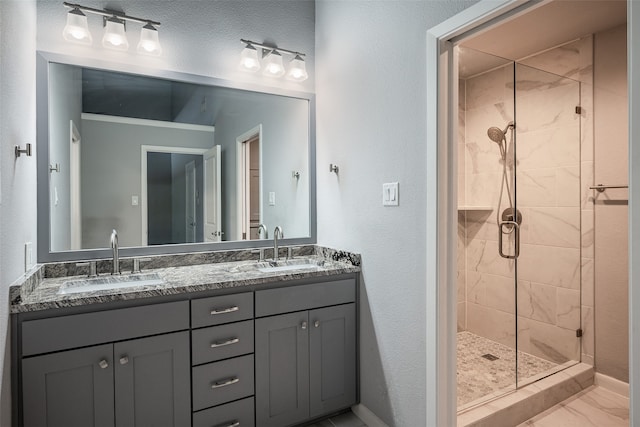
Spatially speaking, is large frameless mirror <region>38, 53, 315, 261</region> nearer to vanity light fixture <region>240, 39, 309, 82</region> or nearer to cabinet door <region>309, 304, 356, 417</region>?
vanity light fixture <region>240, 39, 309, 82</region>

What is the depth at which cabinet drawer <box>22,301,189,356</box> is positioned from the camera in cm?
140

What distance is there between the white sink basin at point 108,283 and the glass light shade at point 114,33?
120 centimetres

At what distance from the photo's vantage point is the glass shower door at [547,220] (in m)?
2.52

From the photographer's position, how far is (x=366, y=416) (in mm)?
2014

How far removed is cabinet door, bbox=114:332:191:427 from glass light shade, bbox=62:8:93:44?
4.87 ft

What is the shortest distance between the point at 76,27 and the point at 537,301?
3.23 m

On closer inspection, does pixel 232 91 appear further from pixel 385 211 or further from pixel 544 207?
pixel 544 207

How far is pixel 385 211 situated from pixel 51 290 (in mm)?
1535

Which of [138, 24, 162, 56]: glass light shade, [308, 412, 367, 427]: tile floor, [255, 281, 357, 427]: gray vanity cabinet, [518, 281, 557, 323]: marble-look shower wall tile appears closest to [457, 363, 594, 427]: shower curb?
[518, 281, 557, 323]: marble-look shower wall tile

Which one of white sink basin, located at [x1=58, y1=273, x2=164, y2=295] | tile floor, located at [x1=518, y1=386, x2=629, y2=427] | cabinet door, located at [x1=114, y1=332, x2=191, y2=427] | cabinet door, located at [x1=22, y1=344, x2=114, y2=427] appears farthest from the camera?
tile floor, located at [x1=518, y1=386, x2=629, y2=427]

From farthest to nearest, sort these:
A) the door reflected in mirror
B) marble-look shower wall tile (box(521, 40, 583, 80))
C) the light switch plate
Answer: marble-look shower wall tile (box(521, 40, 583, 80)) < the door reflected in mirror < the light switch plate

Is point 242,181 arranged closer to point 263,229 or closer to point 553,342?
point 263,229

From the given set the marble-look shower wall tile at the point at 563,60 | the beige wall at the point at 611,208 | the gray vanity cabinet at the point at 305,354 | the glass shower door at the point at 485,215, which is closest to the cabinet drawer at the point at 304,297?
the gray vanity cabinet at the point at 305,354

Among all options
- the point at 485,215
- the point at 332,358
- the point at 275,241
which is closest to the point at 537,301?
the point at 485,215
